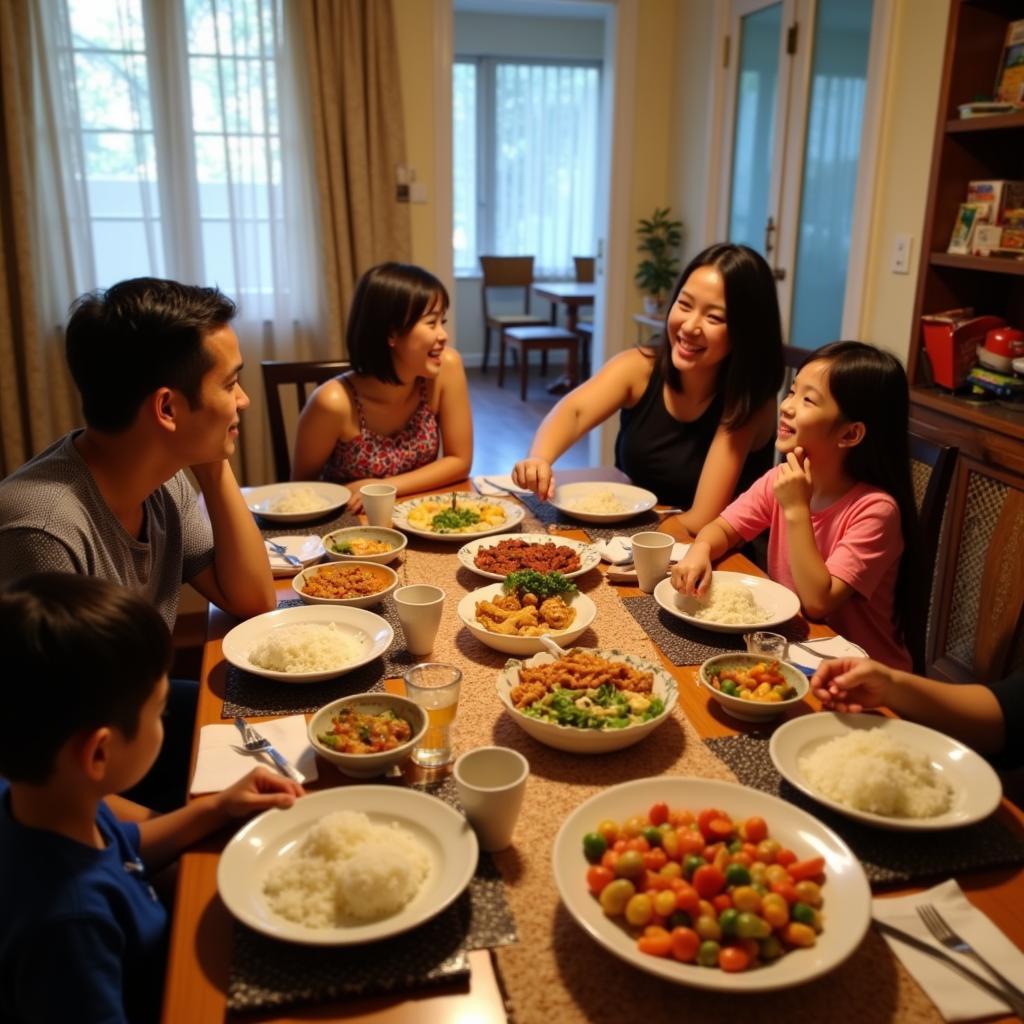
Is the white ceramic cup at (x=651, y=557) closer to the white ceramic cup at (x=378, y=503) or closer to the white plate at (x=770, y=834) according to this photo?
the white ceramic cup at (x=378, y=503)

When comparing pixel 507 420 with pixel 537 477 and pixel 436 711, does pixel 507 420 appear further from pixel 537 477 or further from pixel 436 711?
pixel 436 711

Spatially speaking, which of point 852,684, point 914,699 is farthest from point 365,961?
point 914,699

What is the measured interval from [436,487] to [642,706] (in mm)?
1400

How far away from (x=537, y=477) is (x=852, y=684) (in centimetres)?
117

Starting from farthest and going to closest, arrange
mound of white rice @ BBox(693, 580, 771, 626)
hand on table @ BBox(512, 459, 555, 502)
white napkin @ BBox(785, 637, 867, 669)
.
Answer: hand on table @ BBox(512, 459, 555, 502) < mound of white rice @ BBox(693, 580, 771, 626) < white napkin @ BBox(785, 637, 867, 669)

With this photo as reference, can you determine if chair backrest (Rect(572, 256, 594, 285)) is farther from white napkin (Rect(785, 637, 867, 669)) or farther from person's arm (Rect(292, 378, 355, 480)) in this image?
white napkin (Rect(785, 637, 867, 669))

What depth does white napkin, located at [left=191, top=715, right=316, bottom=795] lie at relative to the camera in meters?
1.20

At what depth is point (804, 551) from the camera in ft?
5.60

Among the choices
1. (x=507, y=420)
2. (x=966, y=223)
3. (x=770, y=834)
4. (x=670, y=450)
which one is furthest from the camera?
(x=507, y=420)

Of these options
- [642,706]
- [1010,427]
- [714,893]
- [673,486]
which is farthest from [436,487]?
[714,893]

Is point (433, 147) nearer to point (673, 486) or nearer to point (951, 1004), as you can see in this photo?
point (673, 486)

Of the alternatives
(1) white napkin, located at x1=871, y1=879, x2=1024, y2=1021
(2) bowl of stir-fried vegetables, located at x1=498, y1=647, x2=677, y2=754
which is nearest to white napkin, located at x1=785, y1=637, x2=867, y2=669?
(2) bowl of stir-fried vegetables, located at x1=498, y1=647, x2=677, y2=754

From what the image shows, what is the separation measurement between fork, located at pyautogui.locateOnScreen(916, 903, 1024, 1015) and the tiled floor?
14.0 ft

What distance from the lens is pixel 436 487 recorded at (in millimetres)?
2566
